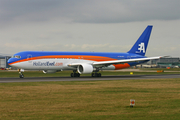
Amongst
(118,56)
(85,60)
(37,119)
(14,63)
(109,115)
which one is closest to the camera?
(37,119)

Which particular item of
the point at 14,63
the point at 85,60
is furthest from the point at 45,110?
the point at 85,60

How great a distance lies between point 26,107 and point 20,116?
2.16m

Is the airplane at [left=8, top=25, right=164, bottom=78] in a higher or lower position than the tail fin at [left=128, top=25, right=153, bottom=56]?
lower

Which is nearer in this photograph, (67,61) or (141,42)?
(67,61)

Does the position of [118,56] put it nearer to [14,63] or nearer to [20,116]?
[14,63]

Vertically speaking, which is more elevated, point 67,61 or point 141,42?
point 141,42

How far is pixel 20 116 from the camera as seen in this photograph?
1130 cm

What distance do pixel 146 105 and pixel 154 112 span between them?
2009 mm

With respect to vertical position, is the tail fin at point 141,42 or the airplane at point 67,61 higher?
the tail fin at point 141,42

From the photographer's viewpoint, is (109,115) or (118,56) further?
(118,56)

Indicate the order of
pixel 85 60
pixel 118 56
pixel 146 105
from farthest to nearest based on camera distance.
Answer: pixel 118 56
pixel 85 60
pixel 146 105

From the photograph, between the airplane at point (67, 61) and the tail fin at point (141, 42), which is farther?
the tail fin at point (141, 42)

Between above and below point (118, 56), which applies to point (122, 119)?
below

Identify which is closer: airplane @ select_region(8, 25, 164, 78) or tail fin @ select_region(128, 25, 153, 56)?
airplane @ select_region(8, 25, 164, 78)
